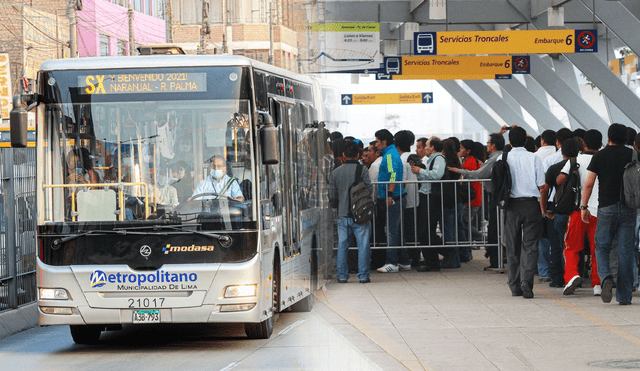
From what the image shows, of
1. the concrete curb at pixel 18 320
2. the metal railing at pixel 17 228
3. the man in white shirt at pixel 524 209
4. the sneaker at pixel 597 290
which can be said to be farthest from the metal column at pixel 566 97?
the concrete curb at pixel 18 320

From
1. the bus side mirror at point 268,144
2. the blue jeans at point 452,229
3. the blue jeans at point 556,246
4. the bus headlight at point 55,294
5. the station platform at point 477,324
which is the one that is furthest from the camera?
the blue jeans at point 452,229

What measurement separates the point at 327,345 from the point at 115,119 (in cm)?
262

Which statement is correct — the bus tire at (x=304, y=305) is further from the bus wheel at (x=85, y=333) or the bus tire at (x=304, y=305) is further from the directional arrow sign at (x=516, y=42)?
the directional arrow sign at (x=516, y=42)

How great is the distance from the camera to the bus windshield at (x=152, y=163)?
8438 mm

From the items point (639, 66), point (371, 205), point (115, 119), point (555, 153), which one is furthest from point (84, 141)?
point (639, 66)

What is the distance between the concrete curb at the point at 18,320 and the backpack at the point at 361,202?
3.99m

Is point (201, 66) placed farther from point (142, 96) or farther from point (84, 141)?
point (84, 141)

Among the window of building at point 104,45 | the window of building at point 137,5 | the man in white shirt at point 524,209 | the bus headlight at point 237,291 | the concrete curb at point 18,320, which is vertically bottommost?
the concrete curb at point 18,320

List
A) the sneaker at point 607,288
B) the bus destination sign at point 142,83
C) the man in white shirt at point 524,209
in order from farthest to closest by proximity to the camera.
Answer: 1. the man in white shirt at point 524,209
2. the sneaker at point 607,288
3. the bus destination sign at point 142,83

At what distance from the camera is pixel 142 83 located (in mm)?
8680

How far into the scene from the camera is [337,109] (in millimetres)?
4844

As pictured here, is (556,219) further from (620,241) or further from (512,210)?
(620,241)

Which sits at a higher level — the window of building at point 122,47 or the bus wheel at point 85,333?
the window of building at point 122,47

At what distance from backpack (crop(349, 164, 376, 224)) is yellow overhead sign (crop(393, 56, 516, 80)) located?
41.3 feet
